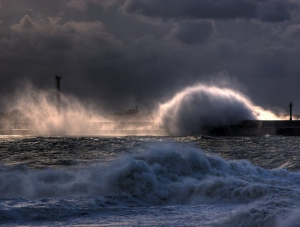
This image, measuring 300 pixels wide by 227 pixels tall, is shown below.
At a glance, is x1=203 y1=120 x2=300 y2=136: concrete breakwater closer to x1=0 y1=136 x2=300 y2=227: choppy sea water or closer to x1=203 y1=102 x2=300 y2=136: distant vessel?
x1=203 y1=102 x2=300 y2=136: distant vessel

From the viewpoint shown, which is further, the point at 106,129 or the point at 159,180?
the point at 106,129

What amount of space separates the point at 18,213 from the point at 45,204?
31.5 inches

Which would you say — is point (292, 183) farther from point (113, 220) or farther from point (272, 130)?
point (272, 130)

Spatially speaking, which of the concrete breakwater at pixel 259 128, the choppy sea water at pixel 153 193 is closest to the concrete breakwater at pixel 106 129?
the concrete breakwater at pixel 259 128

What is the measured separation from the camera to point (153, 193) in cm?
1152

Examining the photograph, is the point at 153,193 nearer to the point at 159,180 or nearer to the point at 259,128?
the point at 159,180

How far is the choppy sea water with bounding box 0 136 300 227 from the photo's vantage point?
27.4 ft

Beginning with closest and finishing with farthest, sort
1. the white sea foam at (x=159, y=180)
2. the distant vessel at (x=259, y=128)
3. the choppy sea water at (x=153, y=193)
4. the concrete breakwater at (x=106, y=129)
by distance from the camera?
the choppy sea water at (x=153, y=193) < the white sea foam at (x=159, y=180) < the distant vessel at (x=259, y=128) < the concrete breakwater at (x=106, y=129)

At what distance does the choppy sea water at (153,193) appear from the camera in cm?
834

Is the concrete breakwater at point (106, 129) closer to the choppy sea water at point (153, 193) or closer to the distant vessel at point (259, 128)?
the distant vessel at point (259, 128)

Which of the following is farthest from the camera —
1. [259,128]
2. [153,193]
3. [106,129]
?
[106,129]

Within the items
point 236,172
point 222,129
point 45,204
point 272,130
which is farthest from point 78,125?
point 45,204

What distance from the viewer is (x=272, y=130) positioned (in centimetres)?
4216

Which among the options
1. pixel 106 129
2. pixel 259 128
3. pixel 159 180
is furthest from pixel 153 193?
pixel 106 129
